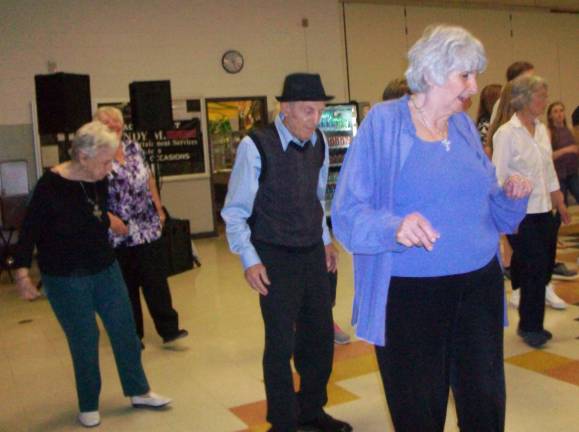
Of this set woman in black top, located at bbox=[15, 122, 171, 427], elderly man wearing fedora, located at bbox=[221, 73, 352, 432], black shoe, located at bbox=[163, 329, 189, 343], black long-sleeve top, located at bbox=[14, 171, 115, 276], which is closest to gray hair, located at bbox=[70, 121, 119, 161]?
woman in black top, located at bbox=[15, 122, 171, 427]

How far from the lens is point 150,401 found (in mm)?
3480

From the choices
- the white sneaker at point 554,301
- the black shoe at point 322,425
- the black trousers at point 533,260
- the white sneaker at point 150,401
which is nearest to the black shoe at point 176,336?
the white sneaker at point 150,401

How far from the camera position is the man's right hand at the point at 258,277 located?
2611mm

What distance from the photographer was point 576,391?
3240 millimetres

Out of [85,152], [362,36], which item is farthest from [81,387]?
[362,36]

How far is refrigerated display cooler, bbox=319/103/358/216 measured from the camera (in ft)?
32.9

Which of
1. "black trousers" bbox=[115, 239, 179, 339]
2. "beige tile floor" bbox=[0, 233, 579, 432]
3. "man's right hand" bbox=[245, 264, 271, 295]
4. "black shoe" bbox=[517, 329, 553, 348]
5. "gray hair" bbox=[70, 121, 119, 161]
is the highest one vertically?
"gray hair" bbox=[70, 121, 119, 161]

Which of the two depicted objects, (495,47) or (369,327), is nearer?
(369,327)

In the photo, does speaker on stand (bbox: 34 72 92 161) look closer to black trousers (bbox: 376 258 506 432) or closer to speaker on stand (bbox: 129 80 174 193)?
speaker on stand (bbox: 129 80 174 193)

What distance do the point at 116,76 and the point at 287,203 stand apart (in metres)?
7.42

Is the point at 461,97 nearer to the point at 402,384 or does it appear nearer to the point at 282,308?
the point at 402,384

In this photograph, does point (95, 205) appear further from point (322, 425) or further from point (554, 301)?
point (554, 301)

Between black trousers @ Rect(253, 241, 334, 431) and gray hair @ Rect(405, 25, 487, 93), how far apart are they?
3.60 ft

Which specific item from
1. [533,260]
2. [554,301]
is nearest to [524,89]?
[533,260]
